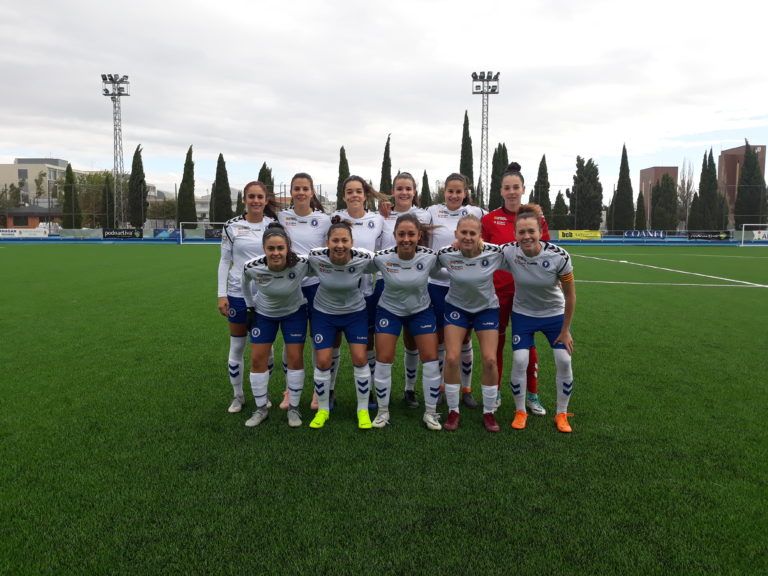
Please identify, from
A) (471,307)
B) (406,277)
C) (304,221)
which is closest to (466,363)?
(471,307)

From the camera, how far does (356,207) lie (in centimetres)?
461

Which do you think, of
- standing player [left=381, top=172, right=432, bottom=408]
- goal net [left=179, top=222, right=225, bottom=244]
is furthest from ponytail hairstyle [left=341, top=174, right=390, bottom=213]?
goal net [left=179, top=222, right=225, bottom=244]

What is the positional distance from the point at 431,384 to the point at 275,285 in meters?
1.47

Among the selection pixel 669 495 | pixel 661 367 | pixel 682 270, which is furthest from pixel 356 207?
pixel 682 270

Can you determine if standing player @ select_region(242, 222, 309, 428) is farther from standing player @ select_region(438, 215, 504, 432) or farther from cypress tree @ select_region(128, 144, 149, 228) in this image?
cypress tree @ select_region(128, 144, 149, 228)

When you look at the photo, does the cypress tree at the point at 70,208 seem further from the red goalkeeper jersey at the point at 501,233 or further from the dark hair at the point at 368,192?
the red goalkeeper jersey at the point at 501,233

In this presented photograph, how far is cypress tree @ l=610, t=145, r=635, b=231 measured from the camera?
48938mm

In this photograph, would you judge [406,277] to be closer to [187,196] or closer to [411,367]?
[411,367]

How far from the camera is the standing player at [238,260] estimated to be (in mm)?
4508

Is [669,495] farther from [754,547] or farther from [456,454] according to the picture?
[456,454]

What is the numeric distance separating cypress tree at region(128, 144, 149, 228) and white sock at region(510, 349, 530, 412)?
52.0 m

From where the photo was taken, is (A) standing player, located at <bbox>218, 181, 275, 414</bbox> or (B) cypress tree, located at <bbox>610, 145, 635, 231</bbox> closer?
(A) standing player, located at <bbox>218, 181, 275, 414</bbox>

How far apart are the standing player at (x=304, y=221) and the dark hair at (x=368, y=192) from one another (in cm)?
31

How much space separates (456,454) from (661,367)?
345cm
